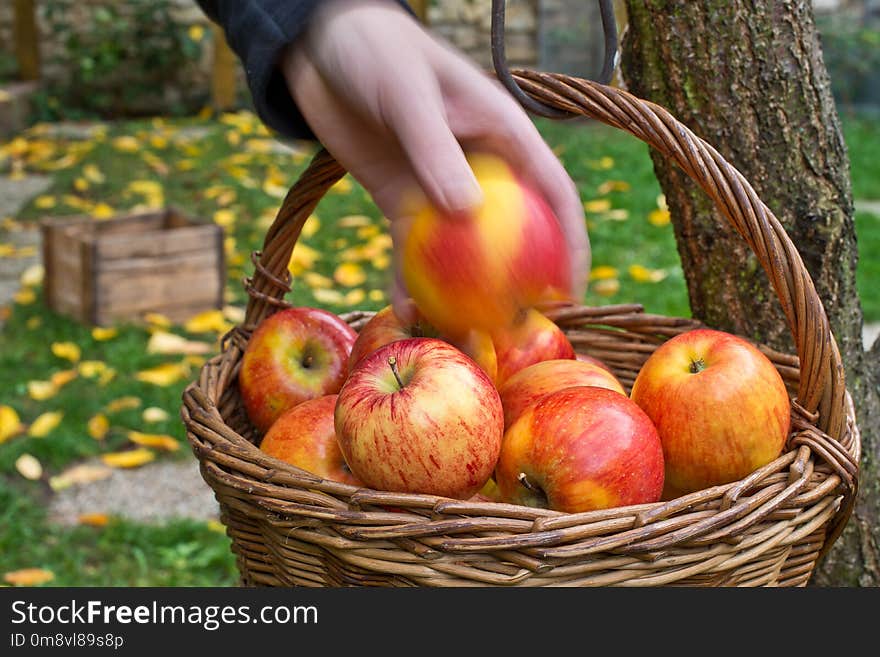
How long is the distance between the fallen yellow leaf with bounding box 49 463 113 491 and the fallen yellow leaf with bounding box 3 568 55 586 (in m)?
0.39

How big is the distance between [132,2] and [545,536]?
637 cm

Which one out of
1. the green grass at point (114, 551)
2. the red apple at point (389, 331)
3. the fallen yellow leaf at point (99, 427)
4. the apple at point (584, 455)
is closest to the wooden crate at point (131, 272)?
the fallen yellow leaf at point (99, 427)

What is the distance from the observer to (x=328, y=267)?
389cm

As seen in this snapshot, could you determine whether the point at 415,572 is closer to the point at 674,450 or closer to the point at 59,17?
the point at 674,450

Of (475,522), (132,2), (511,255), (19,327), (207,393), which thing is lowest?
(19,327)

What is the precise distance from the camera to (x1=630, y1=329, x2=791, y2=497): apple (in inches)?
50.8

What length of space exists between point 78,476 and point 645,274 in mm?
2021

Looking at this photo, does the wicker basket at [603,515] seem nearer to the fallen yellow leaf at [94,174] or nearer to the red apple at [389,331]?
the red apple at [389,331]

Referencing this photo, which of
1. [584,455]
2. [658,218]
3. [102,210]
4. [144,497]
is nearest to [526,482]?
[584,455]

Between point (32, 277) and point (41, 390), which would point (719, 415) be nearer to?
point (41, 390)

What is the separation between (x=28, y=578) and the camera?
2.08 metres

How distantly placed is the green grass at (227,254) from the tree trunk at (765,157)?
1266 millimetres

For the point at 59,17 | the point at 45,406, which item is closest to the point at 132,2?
the point at 59,17

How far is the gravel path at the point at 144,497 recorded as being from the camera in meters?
2.40
